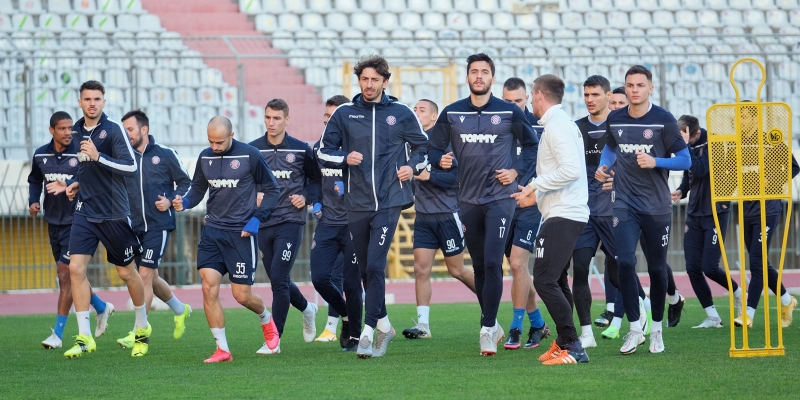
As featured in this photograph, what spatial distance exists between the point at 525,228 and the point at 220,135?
2659 millimetres

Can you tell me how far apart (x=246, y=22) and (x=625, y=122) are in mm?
16614

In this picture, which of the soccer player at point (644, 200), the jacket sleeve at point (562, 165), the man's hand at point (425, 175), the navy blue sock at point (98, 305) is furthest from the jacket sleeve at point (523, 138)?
the navy blue sock at point (98, 305)

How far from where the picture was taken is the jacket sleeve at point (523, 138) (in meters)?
8.58

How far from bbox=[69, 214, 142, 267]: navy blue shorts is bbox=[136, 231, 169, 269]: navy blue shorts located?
1.18 m

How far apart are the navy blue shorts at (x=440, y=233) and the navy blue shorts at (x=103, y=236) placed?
9.15ft

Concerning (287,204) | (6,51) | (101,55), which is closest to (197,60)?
(101,55)

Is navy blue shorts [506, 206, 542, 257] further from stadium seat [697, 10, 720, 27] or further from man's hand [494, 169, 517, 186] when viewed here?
stadium seat [697, 10, 720, 27]

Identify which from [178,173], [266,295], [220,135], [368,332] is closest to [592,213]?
[368,332]

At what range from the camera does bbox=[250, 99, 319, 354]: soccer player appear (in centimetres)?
945

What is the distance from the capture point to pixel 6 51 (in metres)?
19.6

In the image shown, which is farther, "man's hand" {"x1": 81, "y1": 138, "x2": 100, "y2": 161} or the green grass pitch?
"man's hand" {"x1": 81, "y1": 138, "x2": 100, "y2": 161}

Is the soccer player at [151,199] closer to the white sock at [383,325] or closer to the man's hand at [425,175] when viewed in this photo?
the man's hand at [425,175]

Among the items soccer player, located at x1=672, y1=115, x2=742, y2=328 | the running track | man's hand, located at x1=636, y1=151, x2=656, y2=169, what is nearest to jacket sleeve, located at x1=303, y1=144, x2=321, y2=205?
man's hand, located at x1=636, y1=151, x2=656, y2=169

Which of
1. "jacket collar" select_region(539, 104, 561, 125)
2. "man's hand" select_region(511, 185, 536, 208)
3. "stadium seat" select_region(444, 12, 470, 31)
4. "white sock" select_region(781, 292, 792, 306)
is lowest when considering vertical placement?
"white sock" select_region(781, 292, 792, 306)
